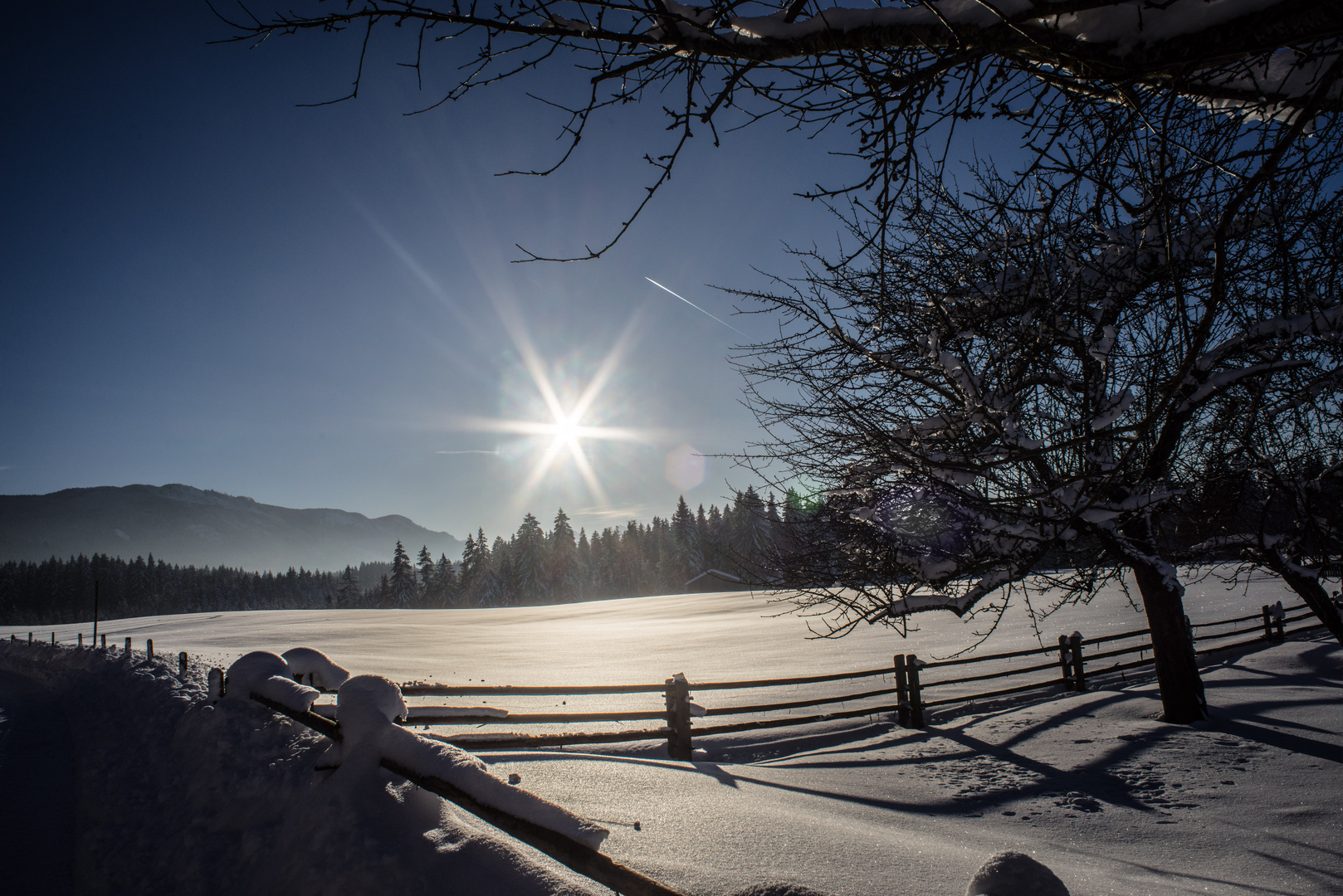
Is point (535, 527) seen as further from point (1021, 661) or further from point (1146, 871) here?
point (1146, 871)

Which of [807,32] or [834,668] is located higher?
[807,32]

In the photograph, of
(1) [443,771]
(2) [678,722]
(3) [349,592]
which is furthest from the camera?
(3) [349,592]

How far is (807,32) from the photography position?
222 centimetres

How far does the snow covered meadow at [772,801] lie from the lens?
2.96 metres

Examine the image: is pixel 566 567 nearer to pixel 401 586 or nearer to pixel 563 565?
pixel 563 565

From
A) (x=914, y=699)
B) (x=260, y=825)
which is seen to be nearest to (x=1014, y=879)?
(x=260, y=825)

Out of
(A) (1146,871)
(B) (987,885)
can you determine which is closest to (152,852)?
(B) (987,885)

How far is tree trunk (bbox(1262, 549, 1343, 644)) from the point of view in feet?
13.8

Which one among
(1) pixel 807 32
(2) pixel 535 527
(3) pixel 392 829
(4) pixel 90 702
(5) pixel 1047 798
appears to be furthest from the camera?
(2) pixel 535 527

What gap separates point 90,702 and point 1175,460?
16060 mm

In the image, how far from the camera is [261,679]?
16.6 feet

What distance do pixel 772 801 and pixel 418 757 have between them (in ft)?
9.85

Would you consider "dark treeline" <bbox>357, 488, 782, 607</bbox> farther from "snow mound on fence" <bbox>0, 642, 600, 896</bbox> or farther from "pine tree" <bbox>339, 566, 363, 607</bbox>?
"snow mound on fence" <bbox>0, 642, 600, 896</bbox>

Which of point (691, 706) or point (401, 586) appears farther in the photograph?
→ point (401, 586)
